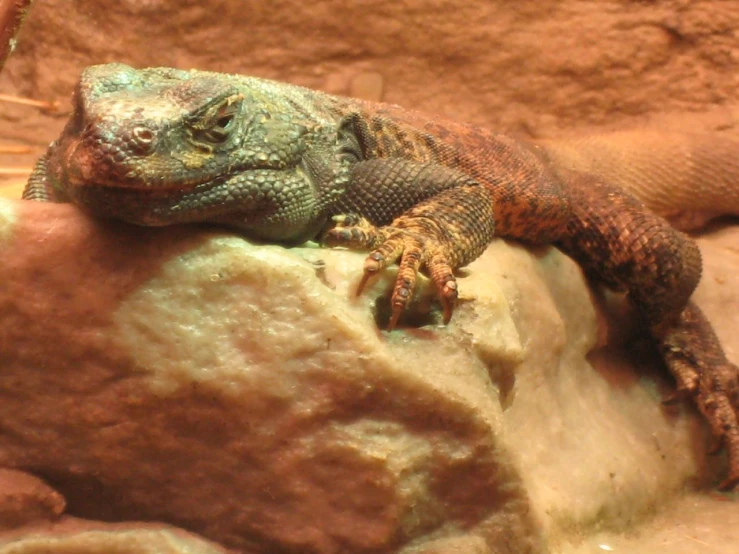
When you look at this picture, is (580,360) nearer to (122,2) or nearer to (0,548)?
(0,548)

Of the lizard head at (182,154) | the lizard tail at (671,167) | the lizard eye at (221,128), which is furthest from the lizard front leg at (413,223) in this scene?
the lizard tail at (671,167)

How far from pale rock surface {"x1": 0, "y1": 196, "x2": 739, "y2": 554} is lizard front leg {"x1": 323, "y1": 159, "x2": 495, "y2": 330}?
0.27ft

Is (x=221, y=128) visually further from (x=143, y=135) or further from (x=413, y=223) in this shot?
(x=413, y=223)

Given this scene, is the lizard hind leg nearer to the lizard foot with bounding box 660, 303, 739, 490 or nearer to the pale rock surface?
the lizard foot with bounding box 660, 303, 739, 490

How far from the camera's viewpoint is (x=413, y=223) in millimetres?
2871

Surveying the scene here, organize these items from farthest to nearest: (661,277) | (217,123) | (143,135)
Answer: (661,277) → (217,123) → (143,135)

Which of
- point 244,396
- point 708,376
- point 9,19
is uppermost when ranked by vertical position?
point 9,19

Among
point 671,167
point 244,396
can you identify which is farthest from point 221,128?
point 671,167

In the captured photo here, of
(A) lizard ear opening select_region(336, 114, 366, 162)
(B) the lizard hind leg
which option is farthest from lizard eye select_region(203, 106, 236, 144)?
(B) the lizard hind leg

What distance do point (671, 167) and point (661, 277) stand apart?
1362 mm

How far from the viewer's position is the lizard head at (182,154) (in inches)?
85.4

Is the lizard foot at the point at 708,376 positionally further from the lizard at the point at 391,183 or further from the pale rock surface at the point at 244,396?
the pale rock surface at the point at 244,396

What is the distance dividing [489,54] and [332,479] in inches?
162

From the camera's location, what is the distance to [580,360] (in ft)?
12.8
